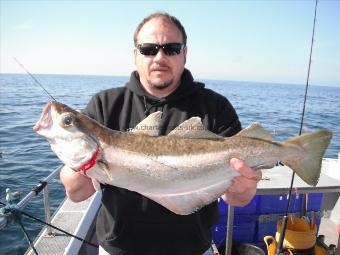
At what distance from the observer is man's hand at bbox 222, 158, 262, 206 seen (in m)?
3.15

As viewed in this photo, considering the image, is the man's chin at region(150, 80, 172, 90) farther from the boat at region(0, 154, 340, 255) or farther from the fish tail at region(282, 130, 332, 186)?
the boat at region(0, 154, 340, 255)

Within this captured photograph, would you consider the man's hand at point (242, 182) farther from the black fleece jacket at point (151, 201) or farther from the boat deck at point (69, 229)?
the boat deck at point (69, 229)

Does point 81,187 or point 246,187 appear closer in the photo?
point 246,187

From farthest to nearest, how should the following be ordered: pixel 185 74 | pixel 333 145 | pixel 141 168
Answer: pixel 333 145, pixel 185 74, pixel 141 168

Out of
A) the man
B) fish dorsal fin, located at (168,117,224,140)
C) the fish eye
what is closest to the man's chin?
the man

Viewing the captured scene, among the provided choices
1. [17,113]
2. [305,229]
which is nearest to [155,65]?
[305,229]

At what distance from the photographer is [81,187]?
12.1 feet

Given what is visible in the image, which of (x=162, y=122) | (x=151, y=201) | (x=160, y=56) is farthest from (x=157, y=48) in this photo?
(x=151, y=201)

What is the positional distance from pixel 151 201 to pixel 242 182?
103cm

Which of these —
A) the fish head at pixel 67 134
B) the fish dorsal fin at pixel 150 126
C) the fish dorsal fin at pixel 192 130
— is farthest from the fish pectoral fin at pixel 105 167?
the fish dorsal fin at pixel 192 130

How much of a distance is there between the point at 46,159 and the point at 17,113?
13.3 metres

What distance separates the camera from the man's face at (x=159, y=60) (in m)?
3.82

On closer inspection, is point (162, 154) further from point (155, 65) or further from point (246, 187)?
point (155, 65)

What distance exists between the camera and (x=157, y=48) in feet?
12.5
